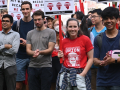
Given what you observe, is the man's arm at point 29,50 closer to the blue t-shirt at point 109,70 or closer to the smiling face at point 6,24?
the smiling face at point 6,24

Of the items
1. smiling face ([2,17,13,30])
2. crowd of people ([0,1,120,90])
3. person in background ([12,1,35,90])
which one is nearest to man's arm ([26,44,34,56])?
crowd of people ([0,1,120,90])

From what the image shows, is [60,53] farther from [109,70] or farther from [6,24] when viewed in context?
[6,24]

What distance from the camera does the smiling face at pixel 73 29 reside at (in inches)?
190

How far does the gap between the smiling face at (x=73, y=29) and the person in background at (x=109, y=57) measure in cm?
57

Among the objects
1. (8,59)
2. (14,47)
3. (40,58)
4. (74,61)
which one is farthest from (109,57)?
(8,59)

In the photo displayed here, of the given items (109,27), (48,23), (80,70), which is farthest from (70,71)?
(48,23)

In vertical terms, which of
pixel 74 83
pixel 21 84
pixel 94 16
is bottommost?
pixel 21 84

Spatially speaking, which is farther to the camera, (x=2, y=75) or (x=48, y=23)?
(x=48, y=23)

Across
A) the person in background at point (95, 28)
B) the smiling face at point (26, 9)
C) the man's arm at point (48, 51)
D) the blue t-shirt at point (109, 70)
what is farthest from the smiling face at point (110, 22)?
the smiling face at point (26, 9)

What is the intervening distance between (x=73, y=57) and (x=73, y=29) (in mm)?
507

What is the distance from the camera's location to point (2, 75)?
6336 millimetres

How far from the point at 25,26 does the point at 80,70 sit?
104 inches

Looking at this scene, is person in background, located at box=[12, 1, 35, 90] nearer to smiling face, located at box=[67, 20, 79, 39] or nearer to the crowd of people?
the crowd of people

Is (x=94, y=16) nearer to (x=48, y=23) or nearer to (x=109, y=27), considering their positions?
(x=48, y=23)
